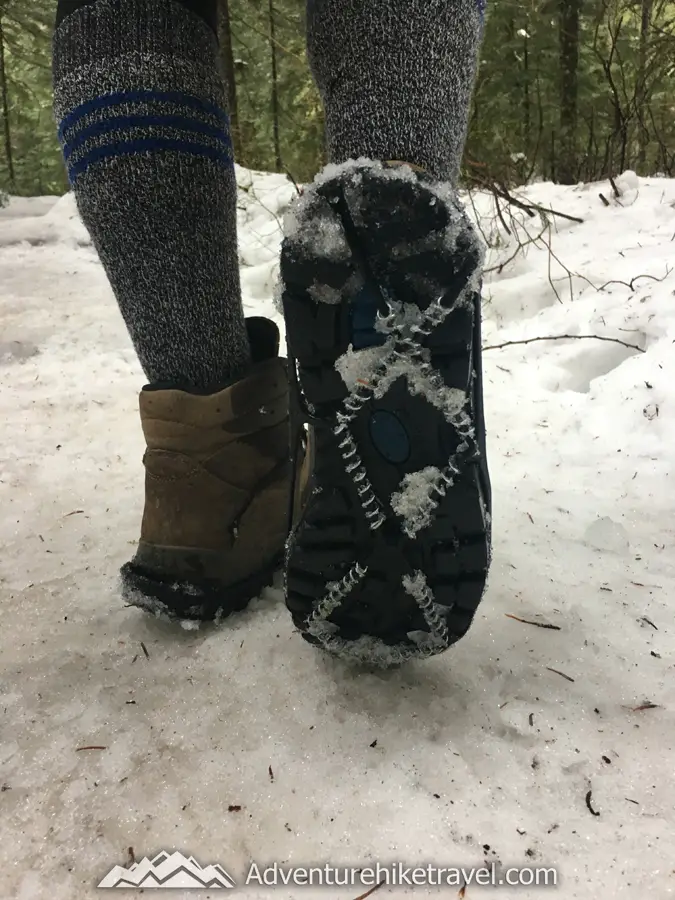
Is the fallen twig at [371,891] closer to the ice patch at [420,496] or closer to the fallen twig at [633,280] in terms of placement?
the ice patch at [420,496]

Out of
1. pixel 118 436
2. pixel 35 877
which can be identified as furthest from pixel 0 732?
pixel 118 436

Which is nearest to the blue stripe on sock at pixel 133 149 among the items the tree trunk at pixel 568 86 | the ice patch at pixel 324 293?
the ice patch at pixel 324 293

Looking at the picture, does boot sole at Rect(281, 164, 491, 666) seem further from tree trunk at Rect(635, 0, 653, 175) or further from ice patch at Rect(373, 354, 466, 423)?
tree trunk at Rect(635, 0, 653, 175)

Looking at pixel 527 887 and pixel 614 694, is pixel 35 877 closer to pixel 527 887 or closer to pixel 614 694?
pixel 527 887

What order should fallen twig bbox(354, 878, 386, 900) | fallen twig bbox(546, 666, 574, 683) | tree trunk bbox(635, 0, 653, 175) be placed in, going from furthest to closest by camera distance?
tree trunk bbox(635, 0, 653, 175), fallen twig bbox(546, 666, 574, 683), fallen twig bbox(354, 878, 386, 900)

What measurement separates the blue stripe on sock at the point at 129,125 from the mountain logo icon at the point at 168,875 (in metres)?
0.67

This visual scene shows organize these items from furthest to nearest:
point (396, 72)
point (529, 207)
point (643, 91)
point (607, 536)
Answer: point (643, 91) < point (529, 207) < point (607, 536) < point (396, 72)

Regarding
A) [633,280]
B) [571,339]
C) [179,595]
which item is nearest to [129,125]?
[179,595]

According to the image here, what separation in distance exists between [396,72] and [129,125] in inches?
10.8

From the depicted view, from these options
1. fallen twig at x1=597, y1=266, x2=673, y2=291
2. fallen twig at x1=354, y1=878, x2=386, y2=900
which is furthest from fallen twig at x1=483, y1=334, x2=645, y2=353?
fallen twig at x1=354, y1=878, x2=386, y2=900

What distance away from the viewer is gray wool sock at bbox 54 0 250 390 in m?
0.66

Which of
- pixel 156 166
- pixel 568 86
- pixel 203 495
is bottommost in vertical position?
pixel 203 495

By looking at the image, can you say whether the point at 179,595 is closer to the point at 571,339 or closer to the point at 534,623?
the point at 534,623

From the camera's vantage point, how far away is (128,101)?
66 cm
